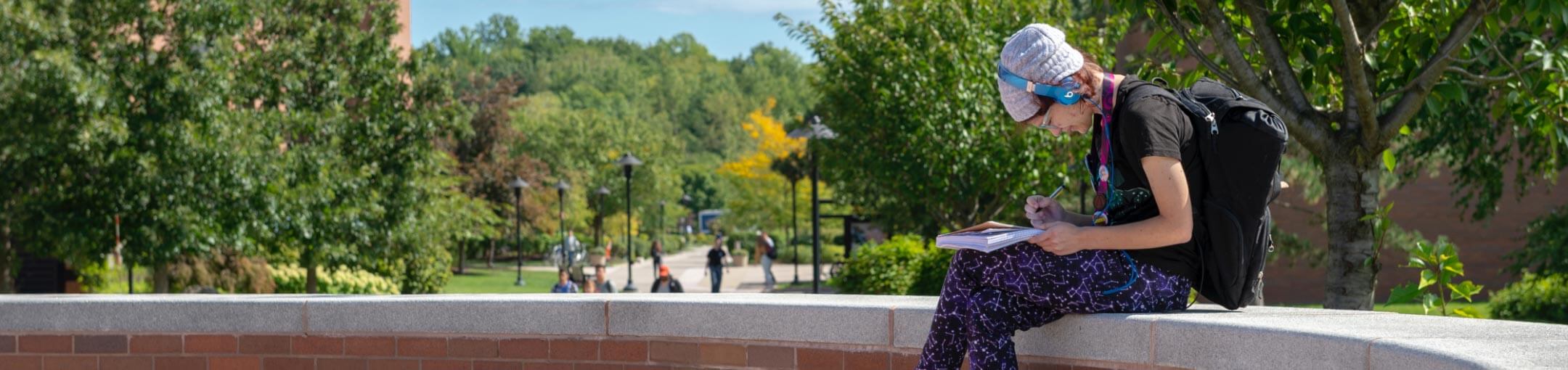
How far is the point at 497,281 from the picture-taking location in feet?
135

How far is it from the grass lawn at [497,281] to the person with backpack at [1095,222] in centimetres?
2862

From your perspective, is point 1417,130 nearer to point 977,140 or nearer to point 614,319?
point 977,140

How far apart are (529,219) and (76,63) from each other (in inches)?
1176

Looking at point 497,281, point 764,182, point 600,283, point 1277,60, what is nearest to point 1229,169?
point 1277,60

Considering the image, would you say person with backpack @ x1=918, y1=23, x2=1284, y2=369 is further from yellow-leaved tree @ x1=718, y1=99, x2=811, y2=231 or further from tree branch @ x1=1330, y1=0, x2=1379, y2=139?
yellow-leaved tree @ x1=718, y1=99, x2=811, y2=231

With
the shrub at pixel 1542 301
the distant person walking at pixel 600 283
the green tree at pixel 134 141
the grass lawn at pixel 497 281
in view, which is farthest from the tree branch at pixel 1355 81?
the grass lawn at pixel 497 281

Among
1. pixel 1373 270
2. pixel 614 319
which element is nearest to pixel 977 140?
pixel 1373 270

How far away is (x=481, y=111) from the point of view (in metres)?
44.7

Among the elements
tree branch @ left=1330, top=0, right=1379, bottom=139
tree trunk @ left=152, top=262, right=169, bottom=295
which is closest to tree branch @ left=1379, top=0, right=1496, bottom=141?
tree branch @ left=1330, top=0, right=1379, bottom=139

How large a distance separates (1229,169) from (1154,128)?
0.95 feet

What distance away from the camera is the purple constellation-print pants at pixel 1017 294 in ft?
12.4

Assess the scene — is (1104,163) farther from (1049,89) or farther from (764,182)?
(764,182)

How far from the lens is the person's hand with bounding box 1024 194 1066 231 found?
396 centimetres

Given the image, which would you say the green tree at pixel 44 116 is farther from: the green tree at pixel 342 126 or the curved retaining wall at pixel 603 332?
the curved retaining wall at pixel 603 332
